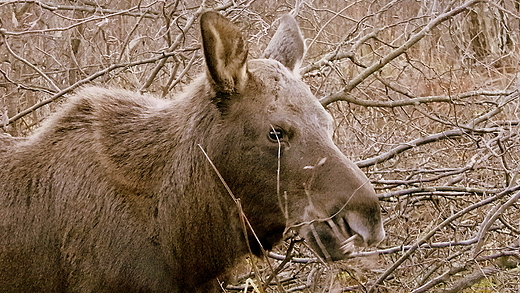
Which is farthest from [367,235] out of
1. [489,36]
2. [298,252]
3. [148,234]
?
[489,36]

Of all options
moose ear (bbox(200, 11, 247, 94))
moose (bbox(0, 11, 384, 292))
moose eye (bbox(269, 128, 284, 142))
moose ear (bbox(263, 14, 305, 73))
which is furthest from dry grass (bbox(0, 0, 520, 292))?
moose ear (bbox(263, 14, 305, 73))

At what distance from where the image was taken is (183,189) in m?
3.58

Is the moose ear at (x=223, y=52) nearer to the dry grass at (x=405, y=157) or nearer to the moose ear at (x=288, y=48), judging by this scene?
the moose ear at (x=288, y=48)

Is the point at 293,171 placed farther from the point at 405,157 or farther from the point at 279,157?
the point at 405,157

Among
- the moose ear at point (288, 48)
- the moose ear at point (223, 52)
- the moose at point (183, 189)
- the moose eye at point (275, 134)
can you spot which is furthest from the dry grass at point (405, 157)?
the moose ear at point (288, 48)

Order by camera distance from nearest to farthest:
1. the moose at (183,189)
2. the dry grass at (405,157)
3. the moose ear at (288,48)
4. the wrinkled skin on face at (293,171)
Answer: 1. the wrinkled skin on face at (293,171)
2. the moose at (183,189)
3. the moose ear at (288,48)
4. the dry grass at (405,157)

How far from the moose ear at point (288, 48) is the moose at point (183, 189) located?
0.45 m

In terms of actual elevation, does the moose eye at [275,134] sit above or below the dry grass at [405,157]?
above

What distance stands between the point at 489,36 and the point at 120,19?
27.7 ft

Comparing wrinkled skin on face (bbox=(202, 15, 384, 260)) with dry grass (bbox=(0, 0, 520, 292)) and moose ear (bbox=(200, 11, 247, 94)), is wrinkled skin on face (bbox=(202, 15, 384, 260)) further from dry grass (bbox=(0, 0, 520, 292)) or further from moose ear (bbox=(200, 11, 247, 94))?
dry grass (bbox=(0, 0, 520, 292))

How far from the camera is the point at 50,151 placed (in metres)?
3.74

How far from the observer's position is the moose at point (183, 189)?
3.45m

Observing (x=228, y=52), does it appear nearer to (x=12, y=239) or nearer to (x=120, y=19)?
(x=12, y=239)

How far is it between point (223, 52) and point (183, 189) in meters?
0.74
